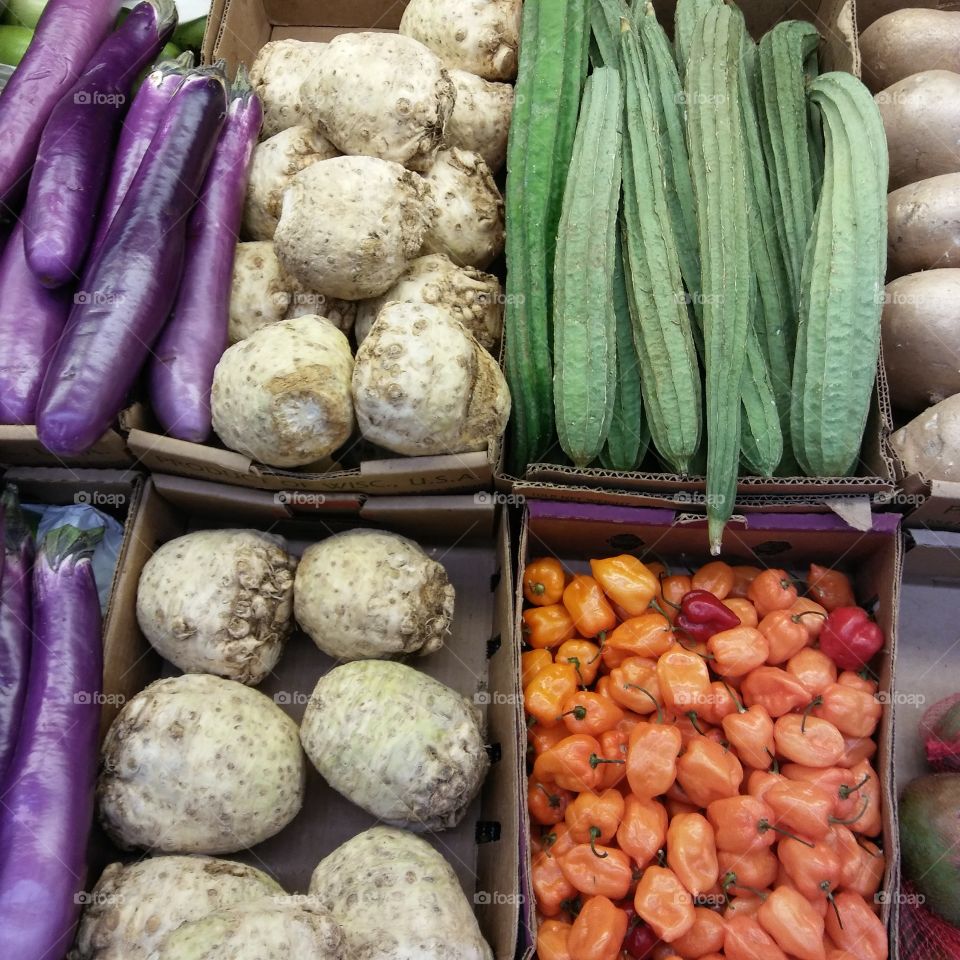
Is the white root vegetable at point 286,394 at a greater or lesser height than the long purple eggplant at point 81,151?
lesser

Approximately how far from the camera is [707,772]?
161cm

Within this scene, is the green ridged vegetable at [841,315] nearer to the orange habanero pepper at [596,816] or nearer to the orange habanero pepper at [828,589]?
the orange habanero pepper at [828,589]

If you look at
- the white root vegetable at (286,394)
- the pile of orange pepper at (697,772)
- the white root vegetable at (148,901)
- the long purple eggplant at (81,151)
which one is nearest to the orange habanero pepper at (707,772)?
the pile of orange pepper at (697,772)

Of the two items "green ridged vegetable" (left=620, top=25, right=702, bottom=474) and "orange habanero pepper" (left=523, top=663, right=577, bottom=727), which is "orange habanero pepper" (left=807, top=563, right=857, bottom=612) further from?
"orange habanero pepper" (left=523, top=663, right=577, bottom=727)

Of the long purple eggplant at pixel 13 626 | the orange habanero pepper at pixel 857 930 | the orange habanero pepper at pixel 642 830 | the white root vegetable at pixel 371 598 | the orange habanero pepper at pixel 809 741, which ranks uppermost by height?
the long purple eggplant at pixel 13 626

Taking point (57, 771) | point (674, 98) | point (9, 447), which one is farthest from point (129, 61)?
point (57, 771)

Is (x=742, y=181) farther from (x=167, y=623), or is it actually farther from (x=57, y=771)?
(x=57, y=771)

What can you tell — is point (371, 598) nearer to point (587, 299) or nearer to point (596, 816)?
point (596, 816)

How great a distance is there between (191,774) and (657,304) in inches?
56.0

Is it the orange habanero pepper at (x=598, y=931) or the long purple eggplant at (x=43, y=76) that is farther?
the long purple eggplant at (x=43, y=76)

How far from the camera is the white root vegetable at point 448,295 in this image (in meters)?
1.83

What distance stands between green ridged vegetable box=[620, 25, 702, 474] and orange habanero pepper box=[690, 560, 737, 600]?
0.31m

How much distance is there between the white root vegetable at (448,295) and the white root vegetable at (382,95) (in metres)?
0.28

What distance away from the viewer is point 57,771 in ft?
4.69
